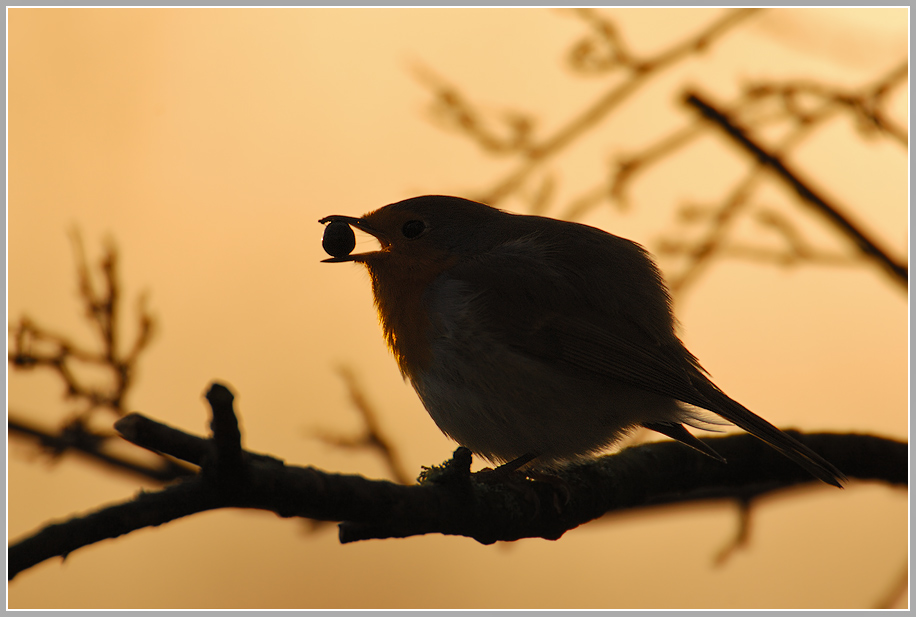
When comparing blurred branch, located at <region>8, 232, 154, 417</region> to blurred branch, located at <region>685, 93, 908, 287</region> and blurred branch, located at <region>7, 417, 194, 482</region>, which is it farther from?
blurred branch, located at <region>685, 93, 908, 287</region>

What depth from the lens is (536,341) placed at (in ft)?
8.16

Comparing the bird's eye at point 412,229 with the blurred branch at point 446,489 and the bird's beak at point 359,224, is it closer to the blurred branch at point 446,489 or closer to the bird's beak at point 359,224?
the bird's beak at point 359,224

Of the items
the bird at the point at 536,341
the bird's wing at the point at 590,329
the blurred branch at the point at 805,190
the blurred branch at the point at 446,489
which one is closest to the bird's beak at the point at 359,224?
the bird at the point at 536,341

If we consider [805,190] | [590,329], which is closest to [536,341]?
[590,329]

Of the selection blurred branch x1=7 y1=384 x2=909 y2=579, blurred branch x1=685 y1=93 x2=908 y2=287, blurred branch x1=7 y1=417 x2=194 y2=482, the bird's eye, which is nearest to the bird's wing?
the bird's eye

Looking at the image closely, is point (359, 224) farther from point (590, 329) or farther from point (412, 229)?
point (590, 329)

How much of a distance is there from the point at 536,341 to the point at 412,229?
0.80m

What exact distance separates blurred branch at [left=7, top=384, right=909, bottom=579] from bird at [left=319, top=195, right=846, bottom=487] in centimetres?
15

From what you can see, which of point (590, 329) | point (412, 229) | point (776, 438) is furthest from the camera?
point (412, 229)

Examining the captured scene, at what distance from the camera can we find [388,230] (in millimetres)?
2953

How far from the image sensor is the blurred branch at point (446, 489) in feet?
3.78

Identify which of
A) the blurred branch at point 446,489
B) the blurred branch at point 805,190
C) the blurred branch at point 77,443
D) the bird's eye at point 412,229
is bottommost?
the blurred branch at point 446,489

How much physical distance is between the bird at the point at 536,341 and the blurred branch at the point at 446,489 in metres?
0.15

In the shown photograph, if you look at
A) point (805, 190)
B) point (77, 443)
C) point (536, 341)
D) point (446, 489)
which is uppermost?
point (805, 190)
